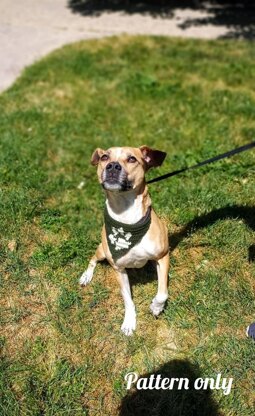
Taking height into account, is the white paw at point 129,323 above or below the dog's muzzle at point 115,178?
below

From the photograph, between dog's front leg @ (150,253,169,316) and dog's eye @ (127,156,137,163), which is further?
dog's front leg @ (150,253,169,316)

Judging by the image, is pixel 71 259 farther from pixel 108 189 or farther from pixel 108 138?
pixel 108 138

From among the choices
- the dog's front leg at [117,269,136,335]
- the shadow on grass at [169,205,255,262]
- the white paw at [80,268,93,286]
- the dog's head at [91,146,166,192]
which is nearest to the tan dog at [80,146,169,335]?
the dog's head at [91,146,166,192]

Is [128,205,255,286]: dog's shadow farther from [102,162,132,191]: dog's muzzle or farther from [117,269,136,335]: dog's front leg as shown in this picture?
[102,162,132,191]: dog's muzzle

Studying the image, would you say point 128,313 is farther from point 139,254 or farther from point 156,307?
point 139,254

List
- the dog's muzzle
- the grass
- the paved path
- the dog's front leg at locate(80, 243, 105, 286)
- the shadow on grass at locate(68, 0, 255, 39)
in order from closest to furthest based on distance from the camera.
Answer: the dog's muzzle, the grass, the dog's front leg at locate(80, 243, 105, 286), the paved path, the shadow on grass at locate(68, 0, 255, 39)

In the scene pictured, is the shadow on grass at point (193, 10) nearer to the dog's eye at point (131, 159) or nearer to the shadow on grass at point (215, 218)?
the shadow on grass at point (215, 218)

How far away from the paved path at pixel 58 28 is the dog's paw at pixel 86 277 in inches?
249

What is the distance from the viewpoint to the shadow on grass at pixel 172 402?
11.1 ft

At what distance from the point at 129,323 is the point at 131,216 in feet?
3.71

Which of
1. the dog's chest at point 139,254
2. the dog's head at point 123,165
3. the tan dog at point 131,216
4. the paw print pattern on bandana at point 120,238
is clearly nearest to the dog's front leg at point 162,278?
the tan dog at point 131,216

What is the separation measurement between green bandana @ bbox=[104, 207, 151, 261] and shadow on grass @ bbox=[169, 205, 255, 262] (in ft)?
3.93

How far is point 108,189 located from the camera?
322 cm

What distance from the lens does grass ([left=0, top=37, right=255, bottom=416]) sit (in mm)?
3602
